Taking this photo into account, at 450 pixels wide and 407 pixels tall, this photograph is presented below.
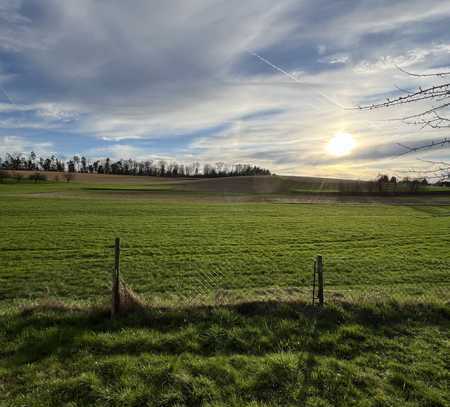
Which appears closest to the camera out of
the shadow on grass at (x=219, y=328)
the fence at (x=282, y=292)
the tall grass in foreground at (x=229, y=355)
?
the tall grass in foreground at (x=229, y=355)

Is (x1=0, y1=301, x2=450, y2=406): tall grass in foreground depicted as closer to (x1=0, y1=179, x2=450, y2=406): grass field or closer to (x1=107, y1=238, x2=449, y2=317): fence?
(x1=0, y1=179, x2=450, y2=406): grass field

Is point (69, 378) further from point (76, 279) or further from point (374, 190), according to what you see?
point (374, 190)

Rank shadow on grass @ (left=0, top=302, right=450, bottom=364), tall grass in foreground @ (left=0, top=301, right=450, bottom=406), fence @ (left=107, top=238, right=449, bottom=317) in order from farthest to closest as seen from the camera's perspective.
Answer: fence @ (left=107, top=238, right=449, bottom=317) < shadow on grass @ (left=0, top=302, right=450, bottom=364) < tall grass in foreground @ (left=0, top=301, right=450, bottom=406)

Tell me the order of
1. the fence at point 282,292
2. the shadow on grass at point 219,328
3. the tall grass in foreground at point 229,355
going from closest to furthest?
the tall grass in foreground at point 229,355, the shadow on grass at point 219,328, the fence at point 282,292

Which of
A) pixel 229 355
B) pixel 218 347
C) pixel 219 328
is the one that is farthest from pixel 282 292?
pixel 229 355

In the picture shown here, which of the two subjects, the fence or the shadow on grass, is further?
the fence

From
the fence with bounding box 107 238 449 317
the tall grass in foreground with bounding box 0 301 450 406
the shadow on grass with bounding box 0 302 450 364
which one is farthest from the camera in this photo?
the fence with bounding box 107 238 449 317

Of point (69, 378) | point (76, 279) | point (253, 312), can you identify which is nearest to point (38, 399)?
point (69, 378)

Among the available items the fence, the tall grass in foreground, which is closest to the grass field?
the tall grass in foreground

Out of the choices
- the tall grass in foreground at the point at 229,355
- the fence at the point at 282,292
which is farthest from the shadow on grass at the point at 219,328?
Result: the fence at the point at 282,292

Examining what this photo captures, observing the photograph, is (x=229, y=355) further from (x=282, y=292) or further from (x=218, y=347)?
(x=282, y=292)

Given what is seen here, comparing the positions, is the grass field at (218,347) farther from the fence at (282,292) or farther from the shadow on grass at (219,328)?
the fence at (282,292)

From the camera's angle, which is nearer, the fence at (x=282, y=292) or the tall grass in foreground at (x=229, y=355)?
the tall grass in foreground at (x=229, y=355)

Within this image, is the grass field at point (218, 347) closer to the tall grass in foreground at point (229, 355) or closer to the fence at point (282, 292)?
the tall grass in foreground at point (229, 355)
